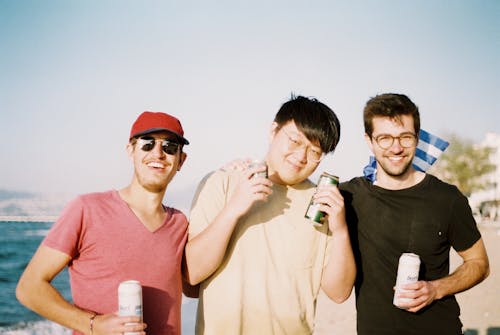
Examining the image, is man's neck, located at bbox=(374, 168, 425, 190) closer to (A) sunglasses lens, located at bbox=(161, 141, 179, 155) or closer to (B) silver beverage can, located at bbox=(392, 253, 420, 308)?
(B) silver beverage can, located at bbox=(392, 253, 420, 308)

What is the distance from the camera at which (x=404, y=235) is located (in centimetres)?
290

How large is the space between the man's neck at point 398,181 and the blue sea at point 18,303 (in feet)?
23.4

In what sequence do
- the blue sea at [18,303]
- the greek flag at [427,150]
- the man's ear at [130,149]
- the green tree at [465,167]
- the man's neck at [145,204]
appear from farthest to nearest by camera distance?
the green tree at [465,167], the blue sea at [18,303], the greek flag at [427,150], the man's ear at [130,149], the man's neck at [145,204]

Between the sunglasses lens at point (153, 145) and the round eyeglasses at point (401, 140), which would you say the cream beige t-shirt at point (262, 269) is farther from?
the round eyeglasses at point (401, 140)

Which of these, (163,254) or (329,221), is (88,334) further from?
(329,221)

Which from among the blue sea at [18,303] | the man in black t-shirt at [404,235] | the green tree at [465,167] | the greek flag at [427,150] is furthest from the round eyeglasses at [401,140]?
the green tree at [465,167]

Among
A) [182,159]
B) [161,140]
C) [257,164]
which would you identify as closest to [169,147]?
[161,140]

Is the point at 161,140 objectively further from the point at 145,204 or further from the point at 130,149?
the point at 145,204

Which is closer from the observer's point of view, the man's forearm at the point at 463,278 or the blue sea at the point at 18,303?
the man's forearm at the point at 463,278

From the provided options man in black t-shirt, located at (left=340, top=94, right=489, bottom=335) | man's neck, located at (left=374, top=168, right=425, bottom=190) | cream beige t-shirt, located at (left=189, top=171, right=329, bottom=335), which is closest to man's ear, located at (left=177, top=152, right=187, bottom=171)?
cream beige t-shirt, located at (left=189, top=171, right=329, bottom=335)

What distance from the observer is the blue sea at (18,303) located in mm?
12394

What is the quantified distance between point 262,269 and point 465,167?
46.4 meters

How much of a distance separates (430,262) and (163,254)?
183cm

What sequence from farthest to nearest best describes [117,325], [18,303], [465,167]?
1. [465,167]
2. [18,303]
3. [117,325]
